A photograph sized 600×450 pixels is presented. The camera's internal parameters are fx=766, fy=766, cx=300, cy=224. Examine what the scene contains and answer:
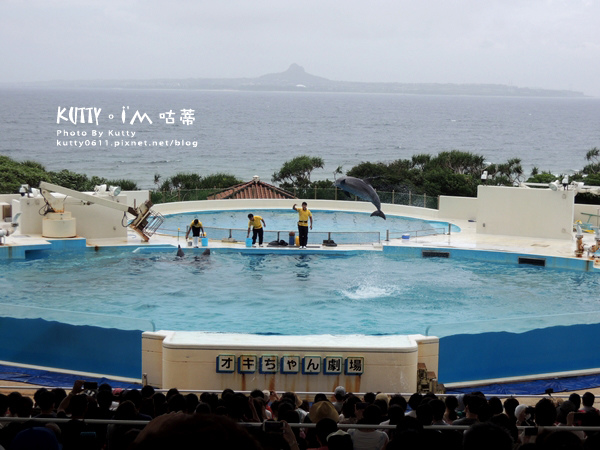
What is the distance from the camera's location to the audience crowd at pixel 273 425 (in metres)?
1.53

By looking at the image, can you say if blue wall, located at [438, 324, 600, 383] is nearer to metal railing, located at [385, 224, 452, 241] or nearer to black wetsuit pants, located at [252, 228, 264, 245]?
black wetsuit pants, located at [252, 228, 264, 245]

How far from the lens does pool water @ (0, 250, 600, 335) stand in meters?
15.4

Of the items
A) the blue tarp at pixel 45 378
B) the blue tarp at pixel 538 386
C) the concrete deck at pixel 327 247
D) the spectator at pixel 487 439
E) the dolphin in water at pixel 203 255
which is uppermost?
the spectator at pixel 487 439

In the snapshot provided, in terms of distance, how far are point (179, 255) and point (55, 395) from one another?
14179 mm

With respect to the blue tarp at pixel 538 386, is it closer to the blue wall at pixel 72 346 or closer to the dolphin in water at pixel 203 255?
the blue wall at pixel 72 346

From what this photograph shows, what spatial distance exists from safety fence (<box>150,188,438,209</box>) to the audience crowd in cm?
2033

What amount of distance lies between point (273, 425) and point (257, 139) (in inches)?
4809

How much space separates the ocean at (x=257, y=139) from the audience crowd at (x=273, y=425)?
74.5 m

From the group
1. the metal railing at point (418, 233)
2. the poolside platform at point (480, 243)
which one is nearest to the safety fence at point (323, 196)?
the poolside platform at point (480, 243)

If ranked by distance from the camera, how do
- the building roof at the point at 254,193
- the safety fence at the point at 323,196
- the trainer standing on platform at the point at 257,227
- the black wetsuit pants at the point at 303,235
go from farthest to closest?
1. the building roof at the point at 254,193
2. the safety fence at the point at 323,196
3. the black wetsuit pants at the point at 303,235
4. the trainer standing on platform at the point at 257,227

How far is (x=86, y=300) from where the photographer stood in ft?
54.0

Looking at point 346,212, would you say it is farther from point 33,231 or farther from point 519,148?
point 519,148

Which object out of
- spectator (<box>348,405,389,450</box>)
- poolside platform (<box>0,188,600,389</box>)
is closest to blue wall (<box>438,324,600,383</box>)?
spectator (<box>348,405,389,450</box>)

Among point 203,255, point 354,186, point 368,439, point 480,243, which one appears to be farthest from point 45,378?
point 480,243
